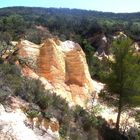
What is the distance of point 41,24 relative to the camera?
89375 mm

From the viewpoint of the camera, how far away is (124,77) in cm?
3042

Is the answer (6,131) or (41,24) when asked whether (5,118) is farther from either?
(41,24)

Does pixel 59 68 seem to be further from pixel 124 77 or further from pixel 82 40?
pixel 82 40

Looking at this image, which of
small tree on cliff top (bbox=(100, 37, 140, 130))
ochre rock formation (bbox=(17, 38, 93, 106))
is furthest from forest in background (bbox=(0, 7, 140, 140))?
ochre rock formation (bbox=(17, 38, 93, 106))

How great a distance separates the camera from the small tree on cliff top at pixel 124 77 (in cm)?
3023

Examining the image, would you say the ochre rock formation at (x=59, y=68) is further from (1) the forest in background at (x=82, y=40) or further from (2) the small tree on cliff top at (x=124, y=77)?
(2) the small tree on cliff top at (x=124, y=77)

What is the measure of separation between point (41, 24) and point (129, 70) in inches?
2384

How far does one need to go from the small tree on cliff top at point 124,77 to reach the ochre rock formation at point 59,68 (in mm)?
2595

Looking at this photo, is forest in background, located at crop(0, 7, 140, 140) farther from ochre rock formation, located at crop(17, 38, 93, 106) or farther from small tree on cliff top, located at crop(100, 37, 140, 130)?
ochre rock formation, located at crop(17, 38, 93, 106)

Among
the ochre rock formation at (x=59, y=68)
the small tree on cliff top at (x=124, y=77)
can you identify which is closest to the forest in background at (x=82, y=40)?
the small tree on cliff top at (x=124, y=77)

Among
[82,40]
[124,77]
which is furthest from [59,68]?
[82,40]

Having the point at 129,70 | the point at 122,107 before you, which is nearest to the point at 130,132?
the point at 122,107

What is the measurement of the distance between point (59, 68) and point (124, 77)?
17.0 feet

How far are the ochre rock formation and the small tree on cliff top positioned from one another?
102 inches
